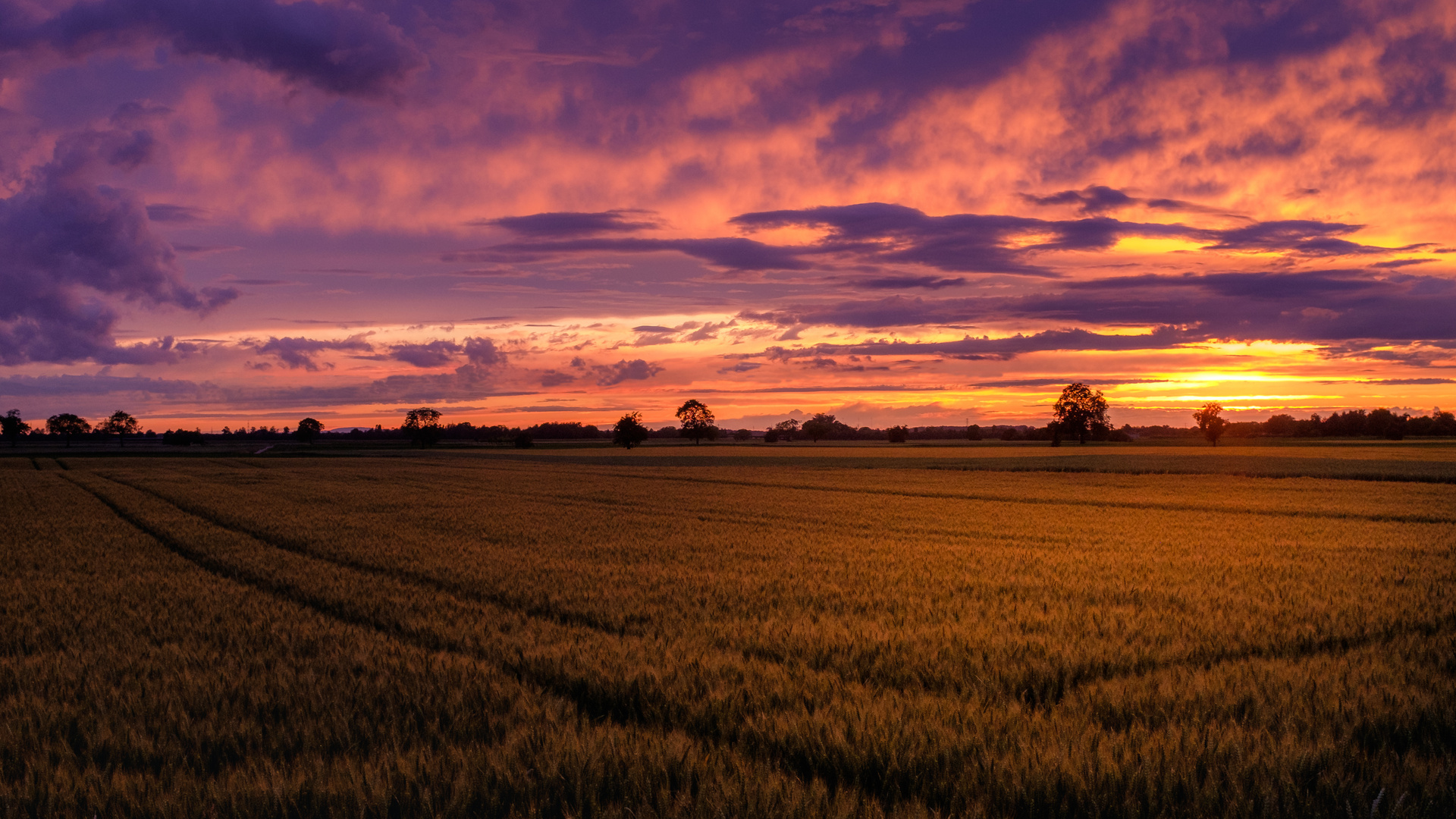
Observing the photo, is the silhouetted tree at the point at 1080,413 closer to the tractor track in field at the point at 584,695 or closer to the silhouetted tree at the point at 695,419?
the silhouetted tree at the point at 695,419

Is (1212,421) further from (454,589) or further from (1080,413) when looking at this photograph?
(454,589)

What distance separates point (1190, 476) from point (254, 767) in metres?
55.6

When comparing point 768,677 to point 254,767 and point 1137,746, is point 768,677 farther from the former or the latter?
point 254,767

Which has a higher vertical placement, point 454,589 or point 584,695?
point 584,695

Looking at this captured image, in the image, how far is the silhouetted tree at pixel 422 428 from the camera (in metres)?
158

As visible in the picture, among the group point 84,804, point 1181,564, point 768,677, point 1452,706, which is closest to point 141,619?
point 84,804

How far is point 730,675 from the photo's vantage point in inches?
288

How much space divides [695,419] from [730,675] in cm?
16059

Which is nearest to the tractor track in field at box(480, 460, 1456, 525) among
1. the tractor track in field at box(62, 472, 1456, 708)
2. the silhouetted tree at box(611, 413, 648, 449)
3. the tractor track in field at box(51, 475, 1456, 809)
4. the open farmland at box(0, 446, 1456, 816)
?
the open farmland at box(0, 446, 1456, 816)

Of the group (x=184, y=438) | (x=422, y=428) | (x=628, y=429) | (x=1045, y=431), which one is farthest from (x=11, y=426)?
(x=1045, y=431)

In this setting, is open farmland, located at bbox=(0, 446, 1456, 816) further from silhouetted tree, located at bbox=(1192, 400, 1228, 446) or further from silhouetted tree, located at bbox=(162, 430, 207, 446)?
silhouetted tree, located at bbox=(162, 430, 207, 446)

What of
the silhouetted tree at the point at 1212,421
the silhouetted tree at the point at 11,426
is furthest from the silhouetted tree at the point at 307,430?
the silhouetted tree at the point at 1212,421

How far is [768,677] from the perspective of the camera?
7133mm

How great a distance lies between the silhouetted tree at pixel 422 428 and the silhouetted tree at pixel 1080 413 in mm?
124511
